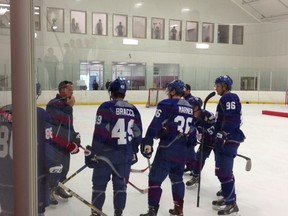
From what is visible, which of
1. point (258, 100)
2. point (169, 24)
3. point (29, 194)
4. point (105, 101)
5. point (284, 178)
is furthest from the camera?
point (258, 100)

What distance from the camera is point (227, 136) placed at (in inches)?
90.9

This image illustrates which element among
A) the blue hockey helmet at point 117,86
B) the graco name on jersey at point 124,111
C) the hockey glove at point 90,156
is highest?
the blue hockey helmet at point 117,86

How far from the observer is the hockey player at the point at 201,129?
260cm

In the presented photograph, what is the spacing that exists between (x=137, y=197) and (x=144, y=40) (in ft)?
3.96

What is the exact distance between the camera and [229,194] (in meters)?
2.40

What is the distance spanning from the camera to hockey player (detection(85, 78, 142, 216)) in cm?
190

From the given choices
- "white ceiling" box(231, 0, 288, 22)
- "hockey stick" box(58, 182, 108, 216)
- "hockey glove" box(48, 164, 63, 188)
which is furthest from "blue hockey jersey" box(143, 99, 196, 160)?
"white ceiling" box(231, 0, 288, 22)

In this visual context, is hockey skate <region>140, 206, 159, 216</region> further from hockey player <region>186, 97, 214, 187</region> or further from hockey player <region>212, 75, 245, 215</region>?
hockey player <region>186, 97, 214, 187</region>

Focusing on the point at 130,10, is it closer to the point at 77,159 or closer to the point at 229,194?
the point at 77,159

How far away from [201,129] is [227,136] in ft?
1.52

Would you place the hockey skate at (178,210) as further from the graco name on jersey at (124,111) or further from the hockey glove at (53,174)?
the hockey glove at (53,174)

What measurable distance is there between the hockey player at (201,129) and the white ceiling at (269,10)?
4.81 m

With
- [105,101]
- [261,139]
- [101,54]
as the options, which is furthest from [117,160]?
[261,139]

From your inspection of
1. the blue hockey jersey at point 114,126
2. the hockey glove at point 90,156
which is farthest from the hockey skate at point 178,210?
the hockey glove at point 90,156
